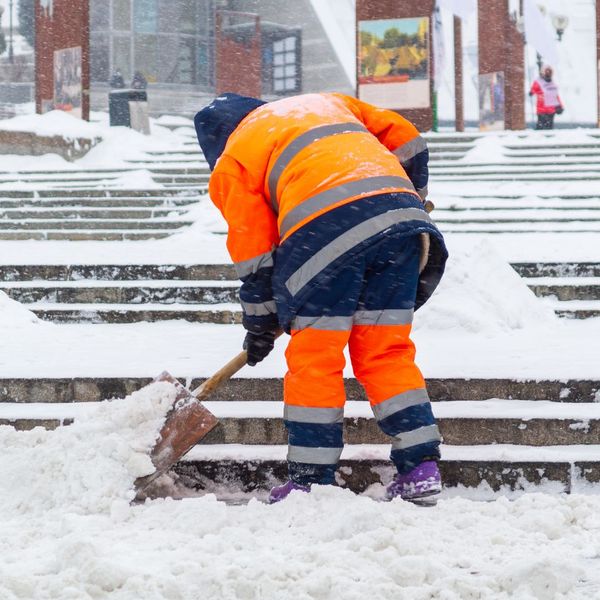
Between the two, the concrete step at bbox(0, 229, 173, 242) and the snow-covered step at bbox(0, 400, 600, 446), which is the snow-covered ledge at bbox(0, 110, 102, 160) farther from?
the snow-covered step at bbox(0, 400, 600, 446)

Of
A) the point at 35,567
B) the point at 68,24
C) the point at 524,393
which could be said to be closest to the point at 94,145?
the point at 68,24

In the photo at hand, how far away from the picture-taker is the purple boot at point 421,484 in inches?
128

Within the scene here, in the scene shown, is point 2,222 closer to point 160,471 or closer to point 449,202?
point 449,202

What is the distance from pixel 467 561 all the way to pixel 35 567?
1.19m

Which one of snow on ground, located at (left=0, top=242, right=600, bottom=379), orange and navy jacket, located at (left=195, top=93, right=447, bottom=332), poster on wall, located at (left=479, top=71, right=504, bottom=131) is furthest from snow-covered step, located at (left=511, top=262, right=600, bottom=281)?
poster on wall, located at (left=479, top=71, right=504, bottom=131)

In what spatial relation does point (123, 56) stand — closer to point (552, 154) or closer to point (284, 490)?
point (552, 154)

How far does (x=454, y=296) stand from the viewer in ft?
17.6

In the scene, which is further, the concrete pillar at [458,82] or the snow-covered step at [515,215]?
the concrete pillar at [458,82]

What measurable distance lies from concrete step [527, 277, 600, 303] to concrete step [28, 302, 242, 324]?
78.5 inches

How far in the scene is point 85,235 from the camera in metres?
9.02

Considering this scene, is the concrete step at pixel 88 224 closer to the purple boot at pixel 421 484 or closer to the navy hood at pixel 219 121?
the navy hood at pixel 219 121

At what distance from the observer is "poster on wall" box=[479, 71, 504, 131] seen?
A: 19.5m

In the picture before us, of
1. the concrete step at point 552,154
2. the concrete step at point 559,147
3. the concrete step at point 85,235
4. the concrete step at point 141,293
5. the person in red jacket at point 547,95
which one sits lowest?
the concrete step at point 141,293

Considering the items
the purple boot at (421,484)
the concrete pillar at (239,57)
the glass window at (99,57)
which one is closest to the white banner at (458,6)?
the concrete pillar at (239,57)
